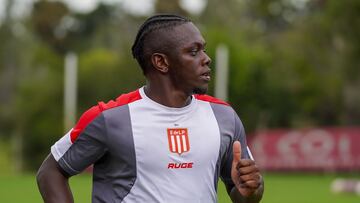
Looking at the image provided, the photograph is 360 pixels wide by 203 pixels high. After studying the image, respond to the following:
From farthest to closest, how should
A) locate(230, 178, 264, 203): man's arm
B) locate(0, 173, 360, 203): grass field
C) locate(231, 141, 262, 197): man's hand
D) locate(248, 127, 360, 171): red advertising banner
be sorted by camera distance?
locate(248, 127, 360, 171): red advertising banner → locate(0, 173, 360, 203): grass field → locate(230, 178, 264, 203): man's arm → locate(231, 141, 262, 197): man's hand

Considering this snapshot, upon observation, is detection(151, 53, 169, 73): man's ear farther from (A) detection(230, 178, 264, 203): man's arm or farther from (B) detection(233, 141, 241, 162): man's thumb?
(A) detection(230, 178, 264, 203): man's arm

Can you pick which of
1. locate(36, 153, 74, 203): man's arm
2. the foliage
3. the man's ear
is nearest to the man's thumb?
the man's ear

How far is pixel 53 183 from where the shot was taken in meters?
5.03

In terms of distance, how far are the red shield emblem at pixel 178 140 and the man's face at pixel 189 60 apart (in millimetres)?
217

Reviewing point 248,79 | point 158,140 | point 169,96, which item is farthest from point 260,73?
point 158,140

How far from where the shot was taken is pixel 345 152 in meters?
34.3

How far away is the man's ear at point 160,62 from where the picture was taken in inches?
199

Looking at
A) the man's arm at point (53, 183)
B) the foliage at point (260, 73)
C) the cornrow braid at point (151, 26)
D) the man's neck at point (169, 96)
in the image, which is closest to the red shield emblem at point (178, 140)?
the man's neck at point (169, 96)

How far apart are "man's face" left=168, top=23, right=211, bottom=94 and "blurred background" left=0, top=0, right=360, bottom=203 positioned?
14.6 metres

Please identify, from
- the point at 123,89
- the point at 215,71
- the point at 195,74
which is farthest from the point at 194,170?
the point at 123,89

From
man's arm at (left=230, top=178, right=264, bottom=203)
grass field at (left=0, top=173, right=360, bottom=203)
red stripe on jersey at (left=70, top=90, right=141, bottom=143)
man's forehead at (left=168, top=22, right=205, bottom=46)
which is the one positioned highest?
man's forehead at (left=168, top=22, right=205, bottom=46)

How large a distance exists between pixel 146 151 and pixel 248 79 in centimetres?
4085

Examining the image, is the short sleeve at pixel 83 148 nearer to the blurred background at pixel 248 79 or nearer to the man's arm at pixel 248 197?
the man's arm at pixel 248 197

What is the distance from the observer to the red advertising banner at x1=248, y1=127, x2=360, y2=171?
34031 millimetres
